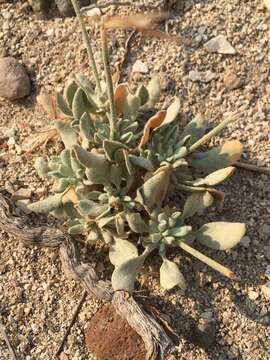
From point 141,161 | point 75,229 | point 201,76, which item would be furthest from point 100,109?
point 201,76

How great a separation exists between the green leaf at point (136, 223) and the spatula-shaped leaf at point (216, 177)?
316 mm

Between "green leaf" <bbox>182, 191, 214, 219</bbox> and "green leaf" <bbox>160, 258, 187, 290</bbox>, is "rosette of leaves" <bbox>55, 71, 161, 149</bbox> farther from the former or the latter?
"green leaf" <bbox>160, 258, 187, 290</bbox>

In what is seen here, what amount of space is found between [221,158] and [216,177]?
0.62 ft

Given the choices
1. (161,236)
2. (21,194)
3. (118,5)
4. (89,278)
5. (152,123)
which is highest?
(118,5)

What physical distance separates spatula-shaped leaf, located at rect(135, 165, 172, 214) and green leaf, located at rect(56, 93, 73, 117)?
22.1 inches

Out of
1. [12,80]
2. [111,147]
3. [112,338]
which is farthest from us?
[12,80]

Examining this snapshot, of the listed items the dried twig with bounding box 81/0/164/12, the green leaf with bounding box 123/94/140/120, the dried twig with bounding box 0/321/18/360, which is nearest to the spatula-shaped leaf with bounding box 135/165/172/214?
the green leaf with bounding box 123/94/140/120

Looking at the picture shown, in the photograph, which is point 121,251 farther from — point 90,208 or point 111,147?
point 111,147

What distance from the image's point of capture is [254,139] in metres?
3.05

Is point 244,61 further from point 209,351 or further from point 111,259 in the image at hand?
point 209,351

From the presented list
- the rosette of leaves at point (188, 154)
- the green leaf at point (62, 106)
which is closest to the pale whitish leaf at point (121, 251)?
the rosette of leaves at point (188, 154)

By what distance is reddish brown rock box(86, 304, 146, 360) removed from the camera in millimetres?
2609

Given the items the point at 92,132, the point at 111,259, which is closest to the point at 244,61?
the point at 92,132

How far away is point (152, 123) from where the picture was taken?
2.62 meters
